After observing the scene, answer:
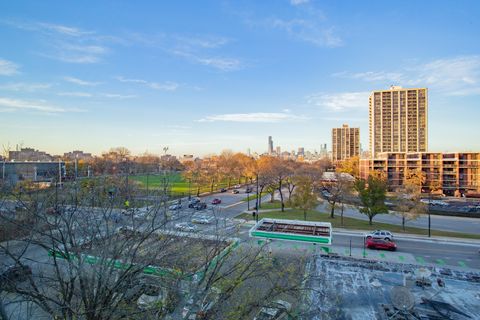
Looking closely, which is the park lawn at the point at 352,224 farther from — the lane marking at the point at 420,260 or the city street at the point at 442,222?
the lane marking at the point at 420,260

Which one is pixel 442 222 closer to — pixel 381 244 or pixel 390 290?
pixel 381 244

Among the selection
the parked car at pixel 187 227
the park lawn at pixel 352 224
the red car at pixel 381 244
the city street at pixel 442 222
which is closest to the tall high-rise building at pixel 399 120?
the city street at pixel 442 222

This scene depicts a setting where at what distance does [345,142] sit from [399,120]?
186ft

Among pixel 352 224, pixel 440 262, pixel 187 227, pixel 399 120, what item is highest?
pixel 399 120

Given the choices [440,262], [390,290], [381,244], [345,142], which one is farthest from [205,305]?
[345,142]

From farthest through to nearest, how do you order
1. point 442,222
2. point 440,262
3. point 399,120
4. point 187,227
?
point 399,120, point 442,222, point 440,262, point 187,227

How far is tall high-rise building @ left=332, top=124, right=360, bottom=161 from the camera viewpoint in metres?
151

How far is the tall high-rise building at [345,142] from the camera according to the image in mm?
150875

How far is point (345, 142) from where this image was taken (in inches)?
6038

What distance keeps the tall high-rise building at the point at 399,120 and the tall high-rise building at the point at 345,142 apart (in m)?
49.5

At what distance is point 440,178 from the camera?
61406 mm

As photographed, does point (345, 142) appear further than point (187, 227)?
Yes

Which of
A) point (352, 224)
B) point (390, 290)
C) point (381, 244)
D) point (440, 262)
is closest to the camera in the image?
point (390, 290)

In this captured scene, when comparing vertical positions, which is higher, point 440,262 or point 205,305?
point 205,305
